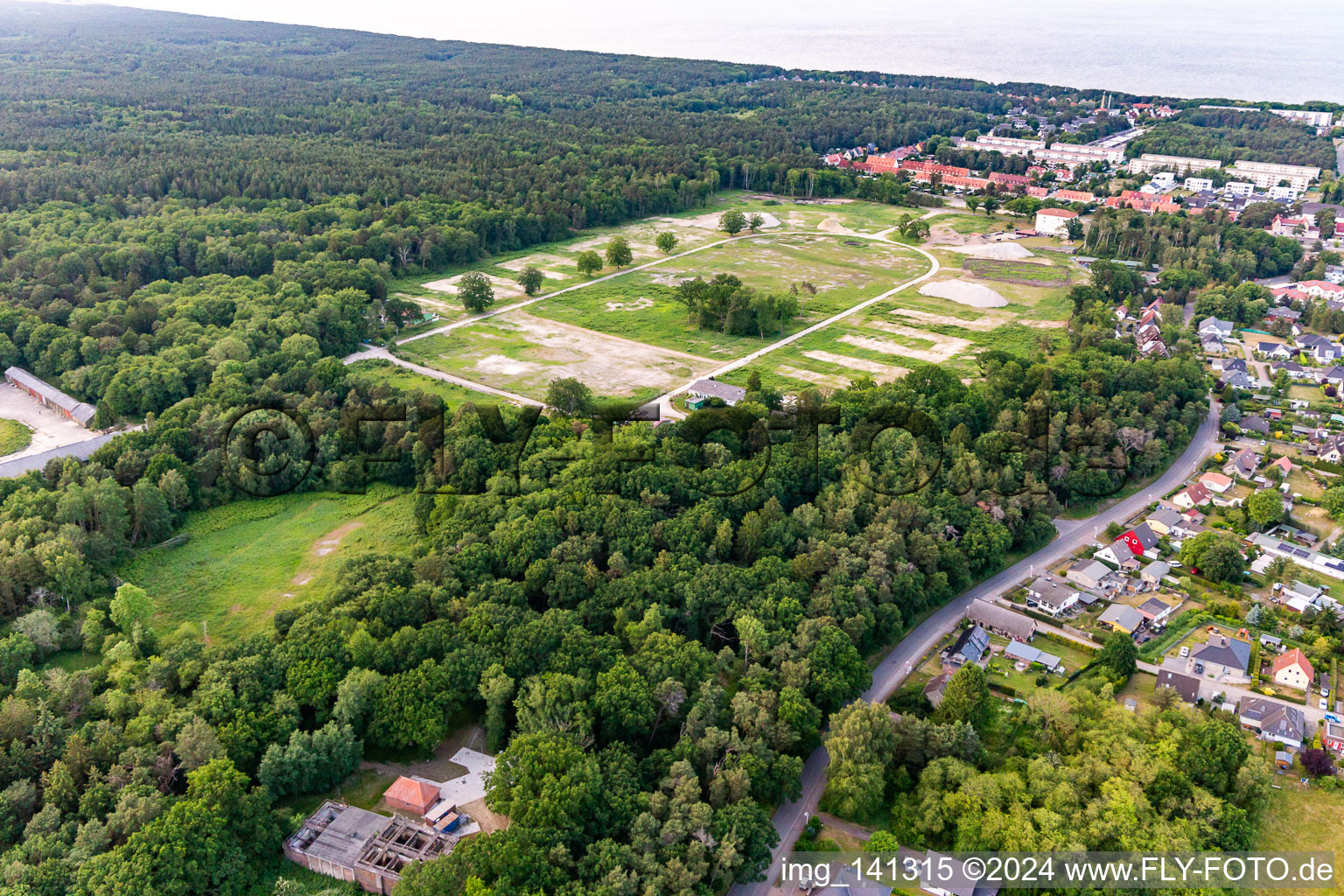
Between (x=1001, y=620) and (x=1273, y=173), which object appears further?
(x=1273, y=173)

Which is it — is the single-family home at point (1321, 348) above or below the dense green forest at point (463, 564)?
above

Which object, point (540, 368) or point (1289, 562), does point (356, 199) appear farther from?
point (1289, 562)

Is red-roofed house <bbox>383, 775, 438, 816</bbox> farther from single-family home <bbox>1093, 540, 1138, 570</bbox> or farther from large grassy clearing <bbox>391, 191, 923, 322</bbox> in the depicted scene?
large grassy clearing <bbox>391, 191, 923, 322</bbox>

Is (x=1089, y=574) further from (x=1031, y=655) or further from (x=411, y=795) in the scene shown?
(x=411, y=795)

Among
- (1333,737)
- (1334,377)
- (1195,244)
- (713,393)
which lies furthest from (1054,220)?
(1333,737)

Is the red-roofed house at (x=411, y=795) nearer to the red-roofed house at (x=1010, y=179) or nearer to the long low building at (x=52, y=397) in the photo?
the long low building at (x=52, y=397)

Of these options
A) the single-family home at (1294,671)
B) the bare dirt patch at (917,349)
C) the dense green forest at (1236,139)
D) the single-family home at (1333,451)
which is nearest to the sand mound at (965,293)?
the bare dirt patch at (917,349)
